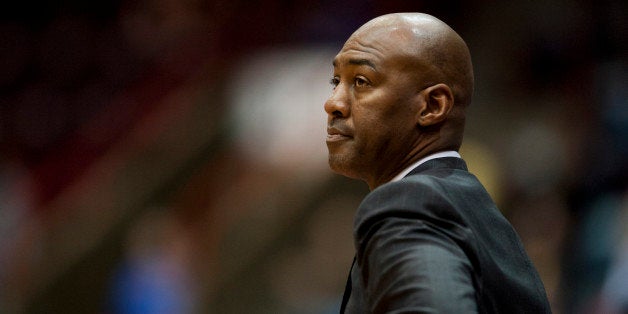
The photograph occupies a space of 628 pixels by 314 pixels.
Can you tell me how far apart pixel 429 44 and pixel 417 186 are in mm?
421

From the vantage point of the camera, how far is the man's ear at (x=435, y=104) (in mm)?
1781

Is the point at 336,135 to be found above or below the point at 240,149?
above

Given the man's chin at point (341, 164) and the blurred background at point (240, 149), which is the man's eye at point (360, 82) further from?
the blurred background at point (240, 149)

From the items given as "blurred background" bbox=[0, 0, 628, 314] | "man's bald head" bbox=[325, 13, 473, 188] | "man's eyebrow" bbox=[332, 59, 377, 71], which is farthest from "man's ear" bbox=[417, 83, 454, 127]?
"blurred background" bbox=[0, 0, 628, 314]

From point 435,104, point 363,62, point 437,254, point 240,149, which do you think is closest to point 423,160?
point 435,104

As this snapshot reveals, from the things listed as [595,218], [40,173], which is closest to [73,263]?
[40,173]

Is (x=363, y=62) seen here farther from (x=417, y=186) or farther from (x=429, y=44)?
(x=417, y=186)

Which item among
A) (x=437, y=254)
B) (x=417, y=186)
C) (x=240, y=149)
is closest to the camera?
(x=437, y=254)

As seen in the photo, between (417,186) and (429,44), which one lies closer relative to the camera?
(417,186)

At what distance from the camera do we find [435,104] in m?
1.80

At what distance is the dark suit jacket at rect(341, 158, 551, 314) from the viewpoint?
4.20 feet

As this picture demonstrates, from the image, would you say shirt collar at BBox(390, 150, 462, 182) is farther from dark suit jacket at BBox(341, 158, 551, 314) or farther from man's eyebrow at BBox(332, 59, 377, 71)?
man's eyebrow at BBox(332, 59, 377, 71)

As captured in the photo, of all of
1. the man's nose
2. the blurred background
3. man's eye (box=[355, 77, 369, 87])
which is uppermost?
man's eye (box=[355, 77, 369, 87])

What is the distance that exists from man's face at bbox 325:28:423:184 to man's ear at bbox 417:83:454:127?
2 centimetres
